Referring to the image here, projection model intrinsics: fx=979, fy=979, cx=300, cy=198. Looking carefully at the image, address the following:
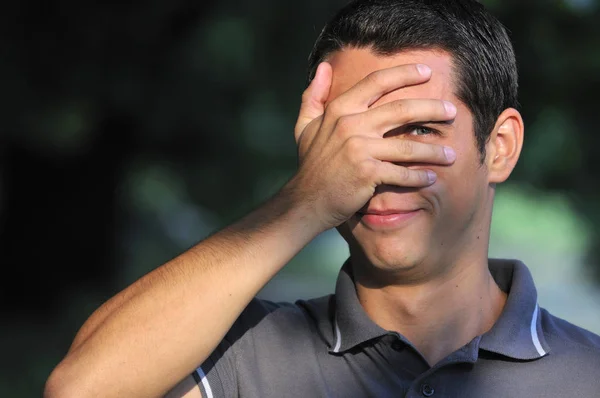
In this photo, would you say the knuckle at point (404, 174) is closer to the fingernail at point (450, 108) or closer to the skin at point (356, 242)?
the skin at point (356, 242)

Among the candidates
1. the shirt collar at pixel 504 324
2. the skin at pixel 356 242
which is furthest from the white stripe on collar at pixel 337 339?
the skin at pixel 356 242

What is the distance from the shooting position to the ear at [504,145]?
7.62ft

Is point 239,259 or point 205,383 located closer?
point 239,259

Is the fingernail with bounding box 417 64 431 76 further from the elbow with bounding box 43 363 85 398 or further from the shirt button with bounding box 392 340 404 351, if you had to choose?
the elbow with bounding box 43 363 85 398

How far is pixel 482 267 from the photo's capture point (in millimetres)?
2299

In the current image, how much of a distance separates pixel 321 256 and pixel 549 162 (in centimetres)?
280

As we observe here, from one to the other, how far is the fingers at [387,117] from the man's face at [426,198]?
0.06 m

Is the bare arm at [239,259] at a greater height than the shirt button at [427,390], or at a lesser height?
greater

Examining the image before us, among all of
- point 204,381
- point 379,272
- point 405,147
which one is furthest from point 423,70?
point 204,381

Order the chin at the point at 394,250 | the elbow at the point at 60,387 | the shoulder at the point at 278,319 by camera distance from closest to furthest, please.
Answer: the elbow at the point at 60,387, the chin at the point at 394,250, the shoulder at the point at 278,319

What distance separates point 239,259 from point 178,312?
0.53ft

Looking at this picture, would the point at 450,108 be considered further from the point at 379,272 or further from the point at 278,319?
the point at 278,319

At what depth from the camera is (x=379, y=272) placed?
221 cm

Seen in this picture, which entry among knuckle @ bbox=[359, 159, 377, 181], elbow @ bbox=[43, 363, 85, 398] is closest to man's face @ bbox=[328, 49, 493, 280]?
knuckle @ bbox=[359, 159, 377, 181]
